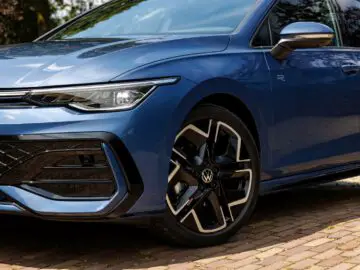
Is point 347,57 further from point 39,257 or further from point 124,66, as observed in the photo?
point 39,257

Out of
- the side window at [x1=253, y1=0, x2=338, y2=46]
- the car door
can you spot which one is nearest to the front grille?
the car door

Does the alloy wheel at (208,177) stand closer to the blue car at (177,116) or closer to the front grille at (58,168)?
the blue car at (177,116)

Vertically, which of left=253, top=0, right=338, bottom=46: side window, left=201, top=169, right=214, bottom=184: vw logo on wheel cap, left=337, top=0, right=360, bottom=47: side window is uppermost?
left=253, top=0, right=338, bottom=46: side window

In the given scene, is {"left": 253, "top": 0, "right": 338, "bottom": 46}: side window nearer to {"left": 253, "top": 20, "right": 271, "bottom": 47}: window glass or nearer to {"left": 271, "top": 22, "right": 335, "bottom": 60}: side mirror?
{"left": 253, "top": 20, "right": 271, "bottom": 47}: window glass

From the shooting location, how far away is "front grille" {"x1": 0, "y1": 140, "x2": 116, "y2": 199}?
335 cm

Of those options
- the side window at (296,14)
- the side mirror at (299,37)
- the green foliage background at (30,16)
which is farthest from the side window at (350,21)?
the green foliage background at (30,16)

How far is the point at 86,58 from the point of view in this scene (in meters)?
3.57

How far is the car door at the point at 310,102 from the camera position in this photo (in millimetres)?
4336

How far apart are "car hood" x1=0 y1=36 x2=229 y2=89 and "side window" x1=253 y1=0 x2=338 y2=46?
0.70m

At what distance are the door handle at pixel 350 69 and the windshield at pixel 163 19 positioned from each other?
892 millimetres

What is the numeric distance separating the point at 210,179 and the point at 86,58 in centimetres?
98

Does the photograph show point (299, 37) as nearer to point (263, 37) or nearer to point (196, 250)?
point (263, 37)

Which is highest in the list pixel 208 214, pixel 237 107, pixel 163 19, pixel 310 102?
pixel 163 19

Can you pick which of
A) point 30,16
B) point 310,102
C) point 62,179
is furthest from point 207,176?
point 30,16
